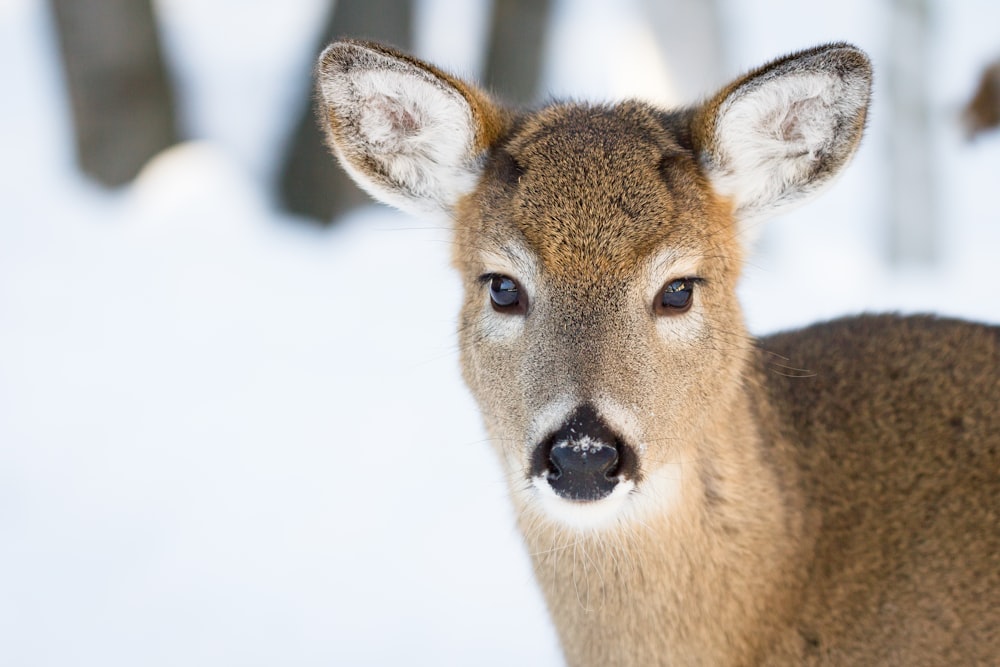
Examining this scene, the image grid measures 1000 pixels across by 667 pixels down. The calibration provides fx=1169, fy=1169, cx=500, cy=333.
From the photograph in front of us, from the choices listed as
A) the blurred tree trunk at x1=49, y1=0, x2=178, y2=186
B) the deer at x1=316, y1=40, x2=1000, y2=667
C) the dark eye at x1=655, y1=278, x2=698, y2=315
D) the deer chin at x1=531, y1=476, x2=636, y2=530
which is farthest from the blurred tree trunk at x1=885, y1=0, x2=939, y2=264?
the deer chin at x1=531, y1=476, x2=636, y2=530

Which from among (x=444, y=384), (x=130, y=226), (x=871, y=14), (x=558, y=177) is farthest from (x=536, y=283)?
(x=871, y=14)

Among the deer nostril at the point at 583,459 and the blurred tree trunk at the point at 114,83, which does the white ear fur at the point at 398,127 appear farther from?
→ the blurred tree trunk at the point at 114,83

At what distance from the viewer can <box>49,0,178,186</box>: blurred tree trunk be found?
33.0ft

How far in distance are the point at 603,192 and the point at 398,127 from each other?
33.2 inches

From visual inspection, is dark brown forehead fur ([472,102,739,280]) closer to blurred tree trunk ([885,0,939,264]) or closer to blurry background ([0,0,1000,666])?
blurry background ([0,0,1000,666])

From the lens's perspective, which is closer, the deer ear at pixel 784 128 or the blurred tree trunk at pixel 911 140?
the deer ear at pixel 784 128

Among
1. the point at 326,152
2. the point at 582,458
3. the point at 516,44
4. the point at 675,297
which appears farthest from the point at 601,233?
the point at 516,44

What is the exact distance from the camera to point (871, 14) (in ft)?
50.4

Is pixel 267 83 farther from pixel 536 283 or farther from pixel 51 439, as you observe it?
pixel 536 283

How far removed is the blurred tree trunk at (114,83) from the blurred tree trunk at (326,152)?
4.29ft

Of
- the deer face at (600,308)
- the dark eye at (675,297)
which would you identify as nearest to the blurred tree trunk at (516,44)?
the deer face at (600,308)

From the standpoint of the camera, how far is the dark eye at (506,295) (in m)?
3.35

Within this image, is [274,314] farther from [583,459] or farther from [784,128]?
[583,459]

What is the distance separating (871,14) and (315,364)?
1054 cm
